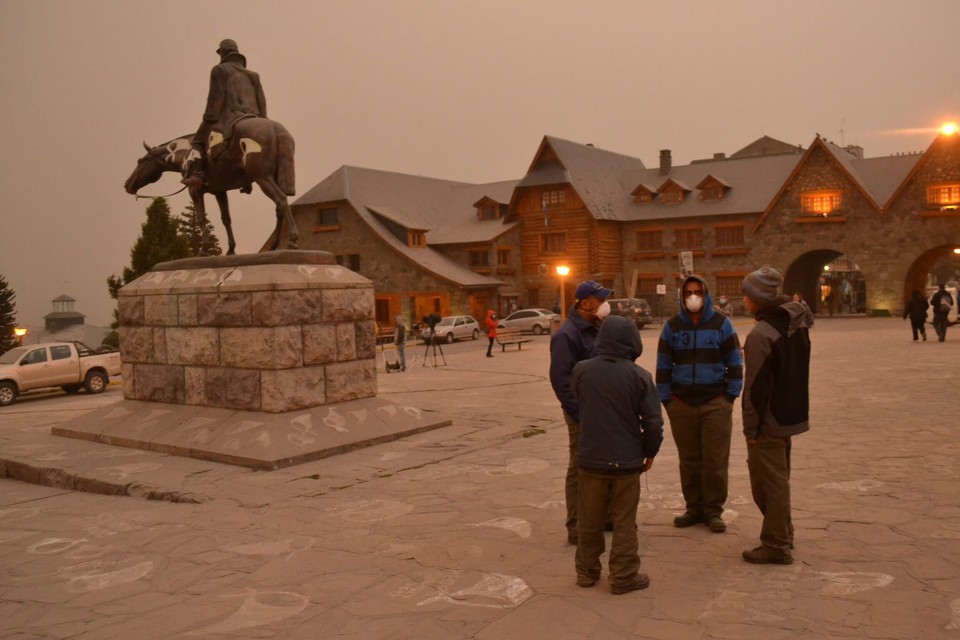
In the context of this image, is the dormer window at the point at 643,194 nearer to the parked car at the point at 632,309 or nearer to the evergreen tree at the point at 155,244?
the parked car at the point at 632,309

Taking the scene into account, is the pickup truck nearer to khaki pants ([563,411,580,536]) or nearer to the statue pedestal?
the statue pedestal

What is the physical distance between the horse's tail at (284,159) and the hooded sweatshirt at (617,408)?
6.92 metres

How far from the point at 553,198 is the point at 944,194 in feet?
66.2

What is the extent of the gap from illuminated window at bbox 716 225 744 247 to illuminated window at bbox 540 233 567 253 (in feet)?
28.9

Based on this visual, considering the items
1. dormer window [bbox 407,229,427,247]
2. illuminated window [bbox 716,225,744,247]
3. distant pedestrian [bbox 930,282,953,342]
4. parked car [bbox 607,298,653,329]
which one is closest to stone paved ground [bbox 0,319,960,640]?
distant pedestrian [bbox 930,282,953,342]

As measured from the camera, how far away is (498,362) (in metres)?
24.4

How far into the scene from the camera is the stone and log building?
136 feet

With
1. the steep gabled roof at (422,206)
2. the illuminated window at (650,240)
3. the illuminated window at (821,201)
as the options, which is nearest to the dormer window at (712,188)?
the illuminated window at (650,240)

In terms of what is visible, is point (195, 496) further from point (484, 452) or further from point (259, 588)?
point (484, 452)

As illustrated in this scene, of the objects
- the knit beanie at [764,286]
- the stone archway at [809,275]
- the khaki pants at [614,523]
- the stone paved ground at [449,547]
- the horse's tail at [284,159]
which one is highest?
the horse's tail at [284,159]

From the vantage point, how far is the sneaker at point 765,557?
5555 mm

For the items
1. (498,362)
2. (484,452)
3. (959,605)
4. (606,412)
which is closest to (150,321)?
(484,452)

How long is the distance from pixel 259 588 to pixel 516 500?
2709 millimetres

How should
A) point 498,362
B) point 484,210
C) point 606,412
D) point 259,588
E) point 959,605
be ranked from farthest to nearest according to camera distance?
point 484,210, point 498,362, point 259,588, point 606,412, point 959,605
